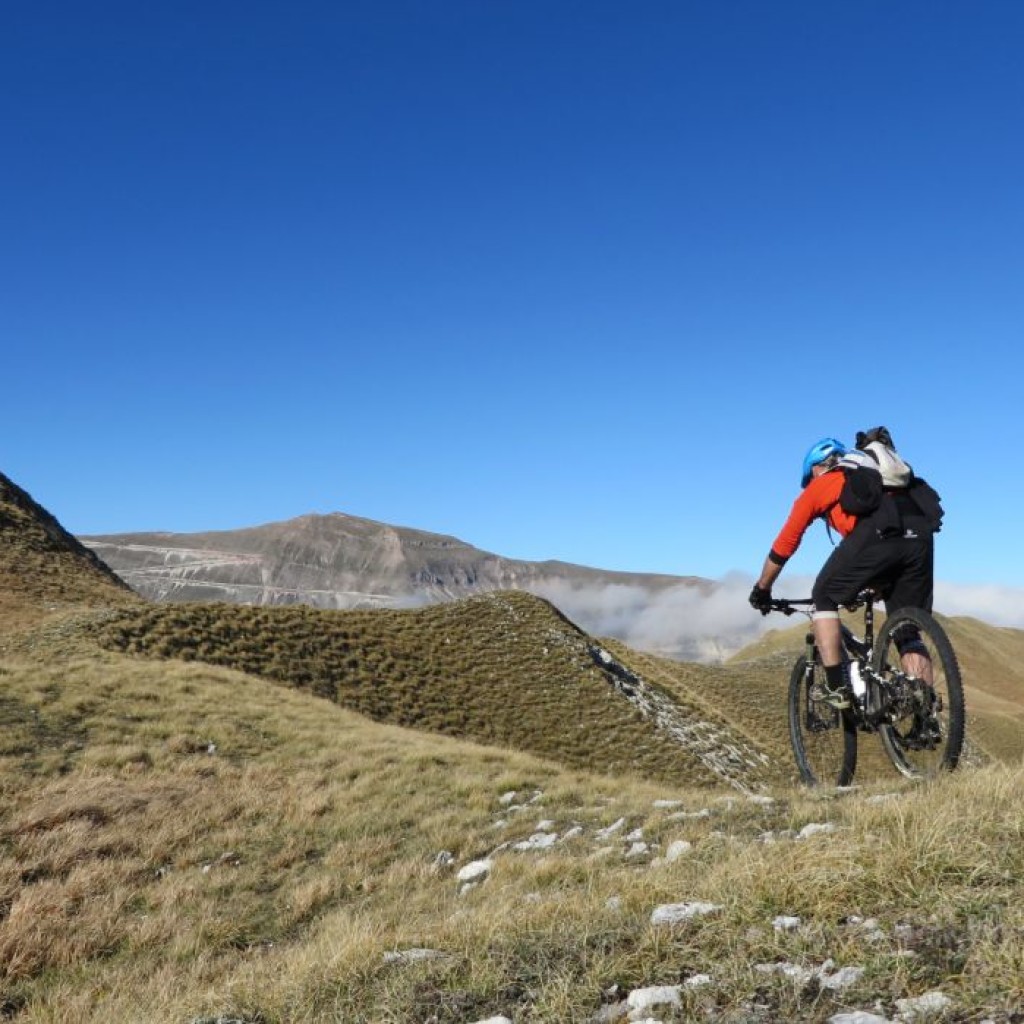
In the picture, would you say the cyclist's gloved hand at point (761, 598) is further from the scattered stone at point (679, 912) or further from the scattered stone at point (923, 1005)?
the scattered stone at point (923, 1005)

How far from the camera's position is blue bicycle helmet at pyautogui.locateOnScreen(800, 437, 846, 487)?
28.6 ft

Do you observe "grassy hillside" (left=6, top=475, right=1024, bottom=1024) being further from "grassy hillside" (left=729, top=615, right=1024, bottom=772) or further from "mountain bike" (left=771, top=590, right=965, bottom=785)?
"grassy hillside" (left=729, top=615, right=1024, bottom=772)

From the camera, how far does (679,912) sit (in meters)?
4.82

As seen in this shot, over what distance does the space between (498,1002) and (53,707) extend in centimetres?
1925

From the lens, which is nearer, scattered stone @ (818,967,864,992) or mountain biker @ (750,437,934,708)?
scattered stone @ (818,967,864,992)

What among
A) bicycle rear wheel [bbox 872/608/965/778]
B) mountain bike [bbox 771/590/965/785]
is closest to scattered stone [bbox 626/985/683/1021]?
mountain bike [bbox 771/590/965/785]

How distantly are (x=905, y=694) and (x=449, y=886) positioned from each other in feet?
17.0

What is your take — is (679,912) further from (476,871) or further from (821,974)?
(476,871)

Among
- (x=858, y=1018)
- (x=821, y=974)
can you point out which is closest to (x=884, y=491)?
(x=821, y=974)

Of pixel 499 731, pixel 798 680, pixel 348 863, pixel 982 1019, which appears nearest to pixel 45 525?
pixel 499 731

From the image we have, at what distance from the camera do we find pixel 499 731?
34344mm

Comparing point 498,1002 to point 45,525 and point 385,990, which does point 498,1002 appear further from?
point 45,525

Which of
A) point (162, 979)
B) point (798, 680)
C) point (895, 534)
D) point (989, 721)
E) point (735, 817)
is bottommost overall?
point (989, 721)

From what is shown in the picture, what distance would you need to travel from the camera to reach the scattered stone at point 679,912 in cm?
468
